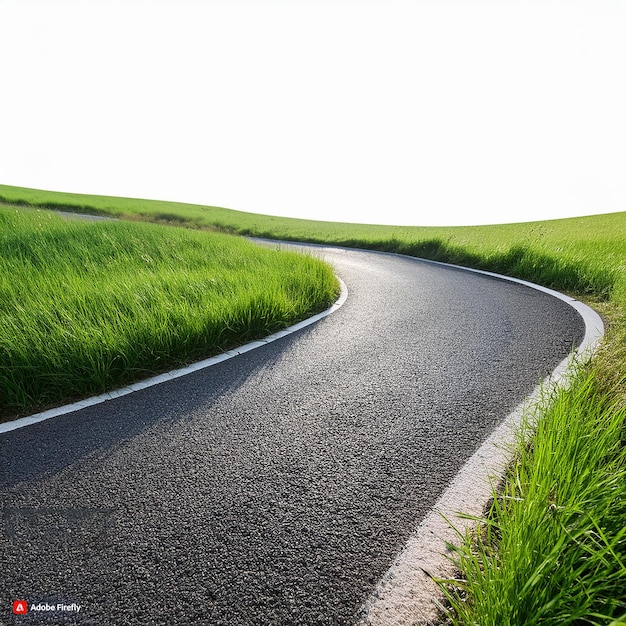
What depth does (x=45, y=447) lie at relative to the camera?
8.59 feet

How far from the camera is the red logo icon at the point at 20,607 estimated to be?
1521 millimetres

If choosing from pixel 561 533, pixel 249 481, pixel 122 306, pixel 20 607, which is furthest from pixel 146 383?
pixel 561 533

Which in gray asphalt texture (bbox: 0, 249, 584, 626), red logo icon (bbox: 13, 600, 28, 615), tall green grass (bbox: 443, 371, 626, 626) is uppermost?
tall green grass (bbox: 443, 371, 626, 626)

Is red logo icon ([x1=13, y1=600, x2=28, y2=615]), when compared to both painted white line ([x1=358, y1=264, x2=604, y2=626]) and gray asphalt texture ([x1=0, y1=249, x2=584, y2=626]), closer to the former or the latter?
gray asphalt texture ([x1=0, y1=249, x2=584, y2=626])

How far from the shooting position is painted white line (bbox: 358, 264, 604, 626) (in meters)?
1.52

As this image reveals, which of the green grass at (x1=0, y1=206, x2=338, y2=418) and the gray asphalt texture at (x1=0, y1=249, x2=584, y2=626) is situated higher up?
the green grass at (x1=0, y1=206, x2=338, y2=418)

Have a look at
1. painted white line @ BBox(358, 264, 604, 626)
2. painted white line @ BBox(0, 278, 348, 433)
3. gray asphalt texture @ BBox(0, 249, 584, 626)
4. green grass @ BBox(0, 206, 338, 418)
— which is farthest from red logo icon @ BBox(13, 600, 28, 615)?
green grass @ BBox(0, 206, 338, 418)

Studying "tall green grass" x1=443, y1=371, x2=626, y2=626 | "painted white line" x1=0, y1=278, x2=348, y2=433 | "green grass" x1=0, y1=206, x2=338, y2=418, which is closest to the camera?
"tall green grass" x1=443, y1=371, x2=626, y2=626

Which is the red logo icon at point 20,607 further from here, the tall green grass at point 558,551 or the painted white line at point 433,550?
the tall green grass at point 558,551

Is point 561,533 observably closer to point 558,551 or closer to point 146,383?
point 558,551

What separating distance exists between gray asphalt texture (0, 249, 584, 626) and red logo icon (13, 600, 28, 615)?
0.09ft

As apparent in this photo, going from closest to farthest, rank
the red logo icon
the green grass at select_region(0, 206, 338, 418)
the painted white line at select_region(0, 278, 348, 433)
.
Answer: the red logo icon → the painted white line at select_region(0, 278, 348, 433) → the green grass at select_region(0, 206, 338, 418)

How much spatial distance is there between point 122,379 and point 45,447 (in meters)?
1.09

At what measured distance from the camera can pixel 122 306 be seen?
4645mm
